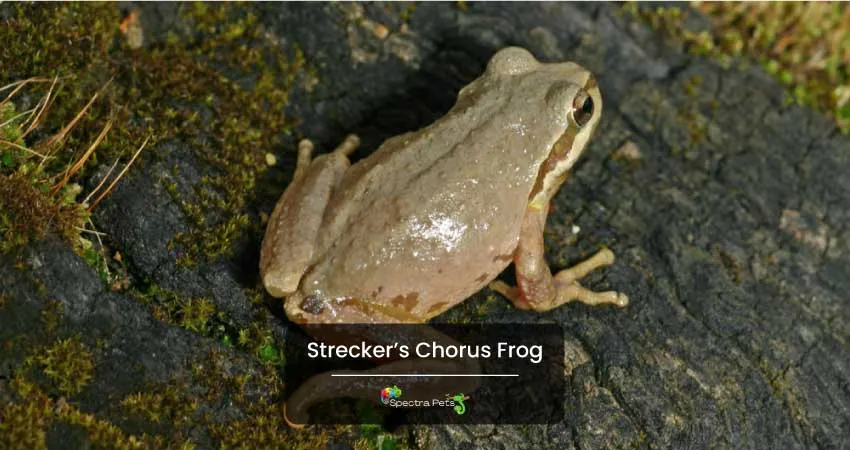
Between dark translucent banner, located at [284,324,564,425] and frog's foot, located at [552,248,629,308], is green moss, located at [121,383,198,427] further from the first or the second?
frog's foot, located at [552,248,629,308]

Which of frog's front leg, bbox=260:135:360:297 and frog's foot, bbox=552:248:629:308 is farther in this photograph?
frog's foot, bbox=552:248:629:308

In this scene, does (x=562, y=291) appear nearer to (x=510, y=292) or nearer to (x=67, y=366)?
(x=510, y=292)

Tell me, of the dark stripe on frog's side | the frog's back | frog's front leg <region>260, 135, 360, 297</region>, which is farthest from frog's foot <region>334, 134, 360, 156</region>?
the dark stripe on frog's side

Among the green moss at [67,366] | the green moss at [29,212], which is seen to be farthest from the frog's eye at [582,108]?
the green moss at [67,366]

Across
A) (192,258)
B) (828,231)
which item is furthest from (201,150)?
(828,231)

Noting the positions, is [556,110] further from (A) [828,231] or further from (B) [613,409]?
(A) [828,231]

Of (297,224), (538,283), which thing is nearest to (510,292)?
(538,283)
